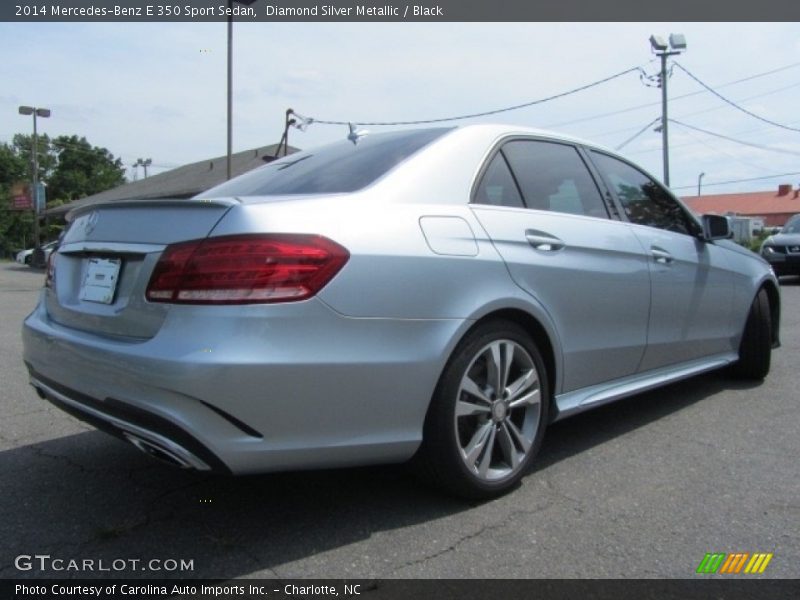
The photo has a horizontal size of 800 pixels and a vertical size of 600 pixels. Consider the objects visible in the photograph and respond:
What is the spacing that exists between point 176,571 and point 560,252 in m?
2.02

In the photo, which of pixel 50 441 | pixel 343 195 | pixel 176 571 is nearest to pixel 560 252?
pixel 343 195

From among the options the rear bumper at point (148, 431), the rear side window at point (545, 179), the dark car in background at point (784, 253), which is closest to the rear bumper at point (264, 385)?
the rear bumper at point (148, 431)

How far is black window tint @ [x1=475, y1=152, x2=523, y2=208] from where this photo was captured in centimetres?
301

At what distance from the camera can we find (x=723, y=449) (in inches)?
141

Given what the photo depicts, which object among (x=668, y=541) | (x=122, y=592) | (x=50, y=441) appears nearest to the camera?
(x=122, y=592)

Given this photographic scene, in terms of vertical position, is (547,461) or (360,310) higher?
(360,310)

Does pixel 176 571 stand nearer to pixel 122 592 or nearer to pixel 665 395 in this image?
pixel 122 592

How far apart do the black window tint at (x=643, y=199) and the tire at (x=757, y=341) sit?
3.21ft

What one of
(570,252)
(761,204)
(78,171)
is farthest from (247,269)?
(78,171)

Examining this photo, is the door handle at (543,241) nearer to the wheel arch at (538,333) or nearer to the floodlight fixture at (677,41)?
the wheel arch at (538,333)

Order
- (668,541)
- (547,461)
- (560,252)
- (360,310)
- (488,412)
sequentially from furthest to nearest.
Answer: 1. (547,461)
2. (560,252)
3. (488,412)
4. (668,541)
5. (360,310)

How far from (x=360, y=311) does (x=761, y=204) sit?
3507 inches

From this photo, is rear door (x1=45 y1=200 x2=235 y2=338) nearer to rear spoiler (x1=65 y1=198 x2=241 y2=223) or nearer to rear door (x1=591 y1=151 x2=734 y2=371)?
rear spoiler (x1=65 y1=198 x2=241 y2=223)

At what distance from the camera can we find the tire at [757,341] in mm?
4930
